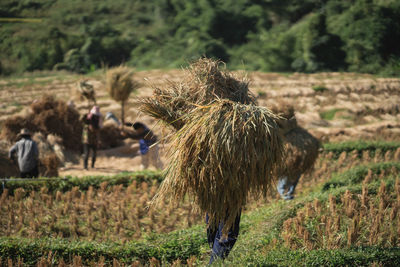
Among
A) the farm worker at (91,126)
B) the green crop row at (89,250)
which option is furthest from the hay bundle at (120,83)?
the green crop row at (89,250)

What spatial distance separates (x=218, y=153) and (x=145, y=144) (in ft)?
13.7

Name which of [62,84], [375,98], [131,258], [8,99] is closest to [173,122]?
[131,258]

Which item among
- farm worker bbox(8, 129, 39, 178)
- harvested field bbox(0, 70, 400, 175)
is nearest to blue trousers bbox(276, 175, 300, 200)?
harvested field bbox(0, 70, 400, 175)

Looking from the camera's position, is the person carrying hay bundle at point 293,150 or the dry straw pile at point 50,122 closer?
the person carrying hay bundle at point 293,150

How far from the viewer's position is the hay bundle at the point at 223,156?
3736 millimetres

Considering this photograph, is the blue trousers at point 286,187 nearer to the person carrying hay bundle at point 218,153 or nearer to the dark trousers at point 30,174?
the person carrying hay bundle at point 218,153

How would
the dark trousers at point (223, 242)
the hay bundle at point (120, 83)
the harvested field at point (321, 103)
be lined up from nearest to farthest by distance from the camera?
1. the dark trousers at point (223, 242)
2. the harvested field at point (321, 103)
3. the hay bundle at point (120, 83)

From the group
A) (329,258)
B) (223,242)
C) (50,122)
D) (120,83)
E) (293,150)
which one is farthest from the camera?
(120,83)

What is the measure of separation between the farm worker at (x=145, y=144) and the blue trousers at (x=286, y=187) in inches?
81.7

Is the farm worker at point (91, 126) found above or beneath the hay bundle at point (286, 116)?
beneath

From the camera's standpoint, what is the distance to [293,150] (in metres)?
6.49

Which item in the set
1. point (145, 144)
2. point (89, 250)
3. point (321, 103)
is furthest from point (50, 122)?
point (321, 103)

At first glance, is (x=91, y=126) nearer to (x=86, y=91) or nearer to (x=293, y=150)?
(x=86, y=91)

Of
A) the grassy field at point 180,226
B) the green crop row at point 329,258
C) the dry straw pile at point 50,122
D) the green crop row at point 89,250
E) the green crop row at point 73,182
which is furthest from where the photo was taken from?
the dry straw pile at point 50,122
